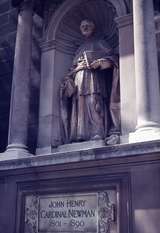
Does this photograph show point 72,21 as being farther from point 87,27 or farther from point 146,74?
point 146,74

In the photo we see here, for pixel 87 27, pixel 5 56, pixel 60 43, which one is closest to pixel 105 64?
pixel 87 27

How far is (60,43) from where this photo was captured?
32.4 ft

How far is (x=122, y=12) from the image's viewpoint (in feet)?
28.8

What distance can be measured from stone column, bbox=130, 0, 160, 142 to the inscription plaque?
1237 mm

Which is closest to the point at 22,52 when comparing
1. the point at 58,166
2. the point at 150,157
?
the point at 58,166

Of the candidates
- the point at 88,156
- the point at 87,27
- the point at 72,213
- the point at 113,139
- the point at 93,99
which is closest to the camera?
the point at 88,156

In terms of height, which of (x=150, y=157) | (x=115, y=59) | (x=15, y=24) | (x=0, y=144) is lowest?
(x=150, y=157)

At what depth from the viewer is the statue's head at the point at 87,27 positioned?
9.66 m

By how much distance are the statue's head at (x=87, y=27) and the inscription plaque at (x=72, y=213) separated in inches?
155

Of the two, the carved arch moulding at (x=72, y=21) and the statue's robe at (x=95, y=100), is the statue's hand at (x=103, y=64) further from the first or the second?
the carved arch moulding at (x=72, y=21)

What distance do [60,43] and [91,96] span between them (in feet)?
5.89

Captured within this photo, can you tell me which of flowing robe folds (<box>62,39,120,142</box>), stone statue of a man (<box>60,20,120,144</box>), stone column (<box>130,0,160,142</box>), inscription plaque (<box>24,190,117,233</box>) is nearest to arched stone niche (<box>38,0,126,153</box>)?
stone statue of a man (<box>60,20,120,144</box>)

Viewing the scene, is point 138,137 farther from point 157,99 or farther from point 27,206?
point 27,206

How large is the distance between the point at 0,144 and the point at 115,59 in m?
3.52
